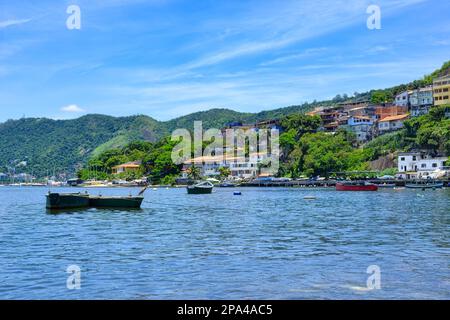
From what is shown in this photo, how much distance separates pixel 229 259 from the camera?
21.5 metres

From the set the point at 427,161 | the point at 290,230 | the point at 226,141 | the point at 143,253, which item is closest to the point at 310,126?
the point at 226,141

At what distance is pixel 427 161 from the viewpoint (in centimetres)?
11088

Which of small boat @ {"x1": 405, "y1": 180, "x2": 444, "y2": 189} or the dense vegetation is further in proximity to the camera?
the dense vegetation

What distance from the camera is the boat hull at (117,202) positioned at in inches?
2096

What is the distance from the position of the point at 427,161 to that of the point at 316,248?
93730mm

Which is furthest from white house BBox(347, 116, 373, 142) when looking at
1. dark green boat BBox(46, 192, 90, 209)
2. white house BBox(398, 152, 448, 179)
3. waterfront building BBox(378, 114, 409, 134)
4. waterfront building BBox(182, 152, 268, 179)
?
dark green boat BBox(46, 192, 90, 209)

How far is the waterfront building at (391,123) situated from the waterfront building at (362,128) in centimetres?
360

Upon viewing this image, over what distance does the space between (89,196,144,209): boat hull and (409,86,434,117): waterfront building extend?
9278cm

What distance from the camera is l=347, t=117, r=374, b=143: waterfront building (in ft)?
466

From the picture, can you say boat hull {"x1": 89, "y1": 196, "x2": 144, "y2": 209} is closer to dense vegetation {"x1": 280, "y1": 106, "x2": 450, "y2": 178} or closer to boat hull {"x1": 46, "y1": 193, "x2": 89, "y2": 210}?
boat hull {"x1": 46, "y1": 193, "x2": 89, "y2": 210}

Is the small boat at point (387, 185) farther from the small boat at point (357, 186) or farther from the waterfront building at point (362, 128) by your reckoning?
the waterfront building at point (362, 128)

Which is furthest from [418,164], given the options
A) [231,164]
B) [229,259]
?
[229,259]
